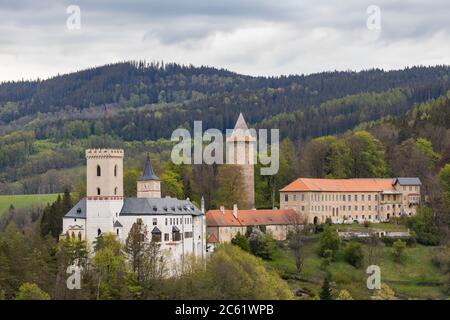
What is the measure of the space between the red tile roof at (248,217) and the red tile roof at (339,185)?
3.26m

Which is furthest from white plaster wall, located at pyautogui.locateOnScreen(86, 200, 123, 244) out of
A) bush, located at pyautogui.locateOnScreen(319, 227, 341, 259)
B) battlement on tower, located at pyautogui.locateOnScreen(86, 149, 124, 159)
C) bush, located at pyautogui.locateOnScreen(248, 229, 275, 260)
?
bush, located at pyautogui.locateOnScreen(319, 227, 341, 259)

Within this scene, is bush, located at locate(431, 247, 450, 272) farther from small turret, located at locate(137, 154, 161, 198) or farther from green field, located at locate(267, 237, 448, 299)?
small turret, located at locate(137, 154, 161, 198)

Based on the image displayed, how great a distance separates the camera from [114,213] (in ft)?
289

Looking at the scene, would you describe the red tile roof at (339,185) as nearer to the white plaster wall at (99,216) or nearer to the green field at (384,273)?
the green field at (384,273)

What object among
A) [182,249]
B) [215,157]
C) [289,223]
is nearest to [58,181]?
[215,157]

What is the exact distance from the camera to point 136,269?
275 ft

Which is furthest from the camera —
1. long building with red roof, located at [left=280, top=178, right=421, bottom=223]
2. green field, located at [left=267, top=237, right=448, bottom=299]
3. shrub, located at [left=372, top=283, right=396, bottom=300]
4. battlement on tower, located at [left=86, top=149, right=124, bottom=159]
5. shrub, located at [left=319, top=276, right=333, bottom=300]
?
long building with red roof, located at [left=280, top=178, right=421, bottom=223]

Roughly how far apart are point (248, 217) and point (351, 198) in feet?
44.6

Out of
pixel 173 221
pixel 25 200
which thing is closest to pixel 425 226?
pixel 173 221

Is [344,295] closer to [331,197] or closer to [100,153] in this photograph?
[100,153]

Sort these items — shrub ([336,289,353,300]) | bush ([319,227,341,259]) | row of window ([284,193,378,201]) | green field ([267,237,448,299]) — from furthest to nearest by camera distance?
row of window ([284,193,378,201]) < bush ([319,227,341,259]) < green field ([267,237,448,299]) < shrub ([336,289,353,300])

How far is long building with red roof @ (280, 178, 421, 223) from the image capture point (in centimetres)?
11238

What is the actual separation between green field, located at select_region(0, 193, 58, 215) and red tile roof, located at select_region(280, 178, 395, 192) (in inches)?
2271
